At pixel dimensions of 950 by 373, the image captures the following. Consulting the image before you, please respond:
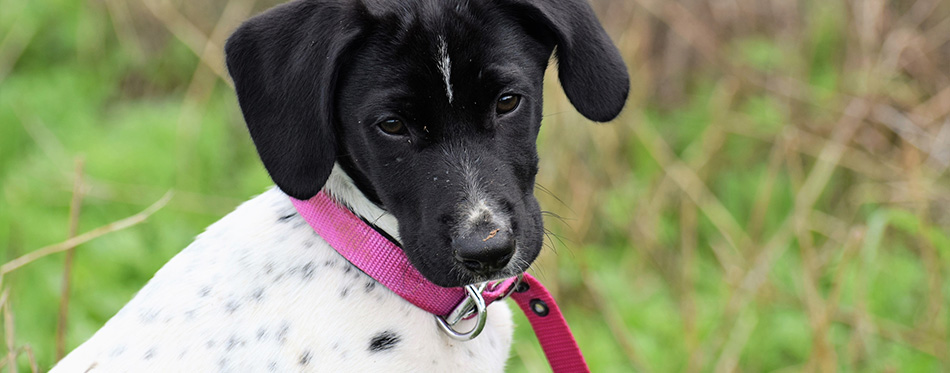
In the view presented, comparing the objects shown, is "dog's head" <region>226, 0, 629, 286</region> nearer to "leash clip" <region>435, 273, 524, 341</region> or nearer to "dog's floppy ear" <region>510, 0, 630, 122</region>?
"dog's floppy ear" <region>510, 0, 630, 122</region>

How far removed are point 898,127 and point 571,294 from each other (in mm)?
2190

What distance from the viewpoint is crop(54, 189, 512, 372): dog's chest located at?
245cm

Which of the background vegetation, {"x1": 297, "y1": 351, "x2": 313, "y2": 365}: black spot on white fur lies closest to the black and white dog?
{"x1": 297, "y1": 351, "x2": 313, "y2": 365}: black spot on white fur

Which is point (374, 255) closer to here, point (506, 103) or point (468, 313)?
point (468, 313)

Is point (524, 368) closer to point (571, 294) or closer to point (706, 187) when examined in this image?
point (571, 294)

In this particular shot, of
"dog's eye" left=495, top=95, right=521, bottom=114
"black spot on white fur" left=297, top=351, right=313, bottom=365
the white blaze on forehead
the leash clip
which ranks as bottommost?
"black spot on white fur" left=297, top=351, right=313, bottom=365

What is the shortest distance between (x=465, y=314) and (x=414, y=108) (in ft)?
2.05

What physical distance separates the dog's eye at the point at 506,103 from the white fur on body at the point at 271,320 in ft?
1.79

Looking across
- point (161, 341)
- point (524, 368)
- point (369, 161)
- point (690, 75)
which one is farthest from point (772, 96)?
point (161, 341)

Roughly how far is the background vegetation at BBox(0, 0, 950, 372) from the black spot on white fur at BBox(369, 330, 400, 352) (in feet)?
5.61

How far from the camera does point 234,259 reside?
8.52ft

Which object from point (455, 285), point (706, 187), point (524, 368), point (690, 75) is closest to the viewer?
point (455, 285)

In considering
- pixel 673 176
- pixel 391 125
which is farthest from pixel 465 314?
pixel 673 176

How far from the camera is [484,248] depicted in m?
2.34
